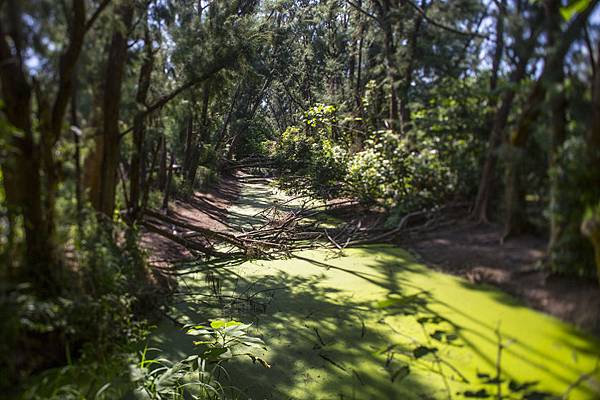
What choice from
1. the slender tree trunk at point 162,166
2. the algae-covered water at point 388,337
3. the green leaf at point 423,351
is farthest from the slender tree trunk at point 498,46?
the slender tree trunk at point 162,166

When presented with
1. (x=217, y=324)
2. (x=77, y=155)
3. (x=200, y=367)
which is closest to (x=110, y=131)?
(x=77, y=155)

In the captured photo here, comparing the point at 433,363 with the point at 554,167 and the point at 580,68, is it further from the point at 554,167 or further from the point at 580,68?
the point at 580,68

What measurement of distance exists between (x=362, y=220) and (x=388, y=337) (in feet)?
3.35

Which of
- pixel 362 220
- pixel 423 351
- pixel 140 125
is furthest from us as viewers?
pixel 140 125

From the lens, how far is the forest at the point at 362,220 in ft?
5.37

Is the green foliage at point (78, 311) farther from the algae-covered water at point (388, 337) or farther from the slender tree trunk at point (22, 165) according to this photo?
the algae-covered water at point (388, 337)

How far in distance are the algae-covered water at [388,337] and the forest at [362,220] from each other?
0.01m

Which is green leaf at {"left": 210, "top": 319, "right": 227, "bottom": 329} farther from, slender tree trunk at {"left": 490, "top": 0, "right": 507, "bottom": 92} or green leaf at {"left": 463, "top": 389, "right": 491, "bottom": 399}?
slender tree trunk at {"left": 490, "top": 0, "right": 507, "bottom": 92}

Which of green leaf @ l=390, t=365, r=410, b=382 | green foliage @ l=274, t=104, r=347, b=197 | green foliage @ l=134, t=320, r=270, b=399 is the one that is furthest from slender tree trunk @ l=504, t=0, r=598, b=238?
green foliage @ l=134, t=320, r=270, b=399

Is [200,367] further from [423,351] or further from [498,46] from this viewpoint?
[498,46]

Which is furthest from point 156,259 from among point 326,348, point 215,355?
point 326,348

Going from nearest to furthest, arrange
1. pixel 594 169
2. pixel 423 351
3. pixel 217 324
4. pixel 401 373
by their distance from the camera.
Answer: pixel 594 169 < pixel 423 351 < pixel 401 373 < pixel 217 324

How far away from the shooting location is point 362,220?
10.5ft

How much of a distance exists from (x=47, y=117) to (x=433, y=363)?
2403 millimetres
